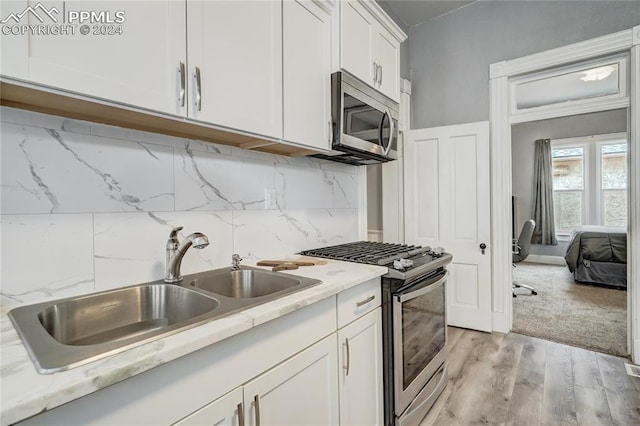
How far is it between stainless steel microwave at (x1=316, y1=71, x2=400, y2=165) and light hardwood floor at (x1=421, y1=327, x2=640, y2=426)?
1654 millimetres

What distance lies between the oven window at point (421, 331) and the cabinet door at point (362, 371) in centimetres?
16

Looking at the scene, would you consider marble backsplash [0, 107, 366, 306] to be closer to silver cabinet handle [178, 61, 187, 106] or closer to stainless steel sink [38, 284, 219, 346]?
stainless steel sink [38, 284, 219, 346]

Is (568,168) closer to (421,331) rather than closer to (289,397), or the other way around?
(421,331)

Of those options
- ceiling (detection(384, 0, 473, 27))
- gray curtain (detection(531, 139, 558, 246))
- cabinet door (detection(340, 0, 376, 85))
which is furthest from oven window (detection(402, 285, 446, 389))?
gray curtain (detection(531, 139, 558, 246))

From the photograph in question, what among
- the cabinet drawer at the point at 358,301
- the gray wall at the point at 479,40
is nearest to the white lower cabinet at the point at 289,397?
the cabinet drawer at the point at 358,301

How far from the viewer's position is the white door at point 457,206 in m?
3.01

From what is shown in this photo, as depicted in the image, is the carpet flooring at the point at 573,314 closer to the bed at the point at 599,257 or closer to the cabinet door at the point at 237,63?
the bed at the point at 599,257

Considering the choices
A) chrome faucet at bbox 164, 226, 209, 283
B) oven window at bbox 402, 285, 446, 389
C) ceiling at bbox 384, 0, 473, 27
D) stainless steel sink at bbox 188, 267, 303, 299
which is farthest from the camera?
ceiling at bbox 384, 0, 473, 27

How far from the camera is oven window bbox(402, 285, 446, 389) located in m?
1.60

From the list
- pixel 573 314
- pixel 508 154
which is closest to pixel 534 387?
pixel 573 314

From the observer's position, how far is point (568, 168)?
20.5 feet

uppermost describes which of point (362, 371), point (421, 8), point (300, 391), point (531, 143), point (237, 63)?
point (421, 8)

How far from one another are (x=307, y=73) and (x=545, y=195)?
6.69m

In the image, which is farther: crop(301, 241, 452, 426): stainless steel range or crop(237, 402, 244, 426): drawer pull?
crop(301, 241, 452, 426): stainless steel range
